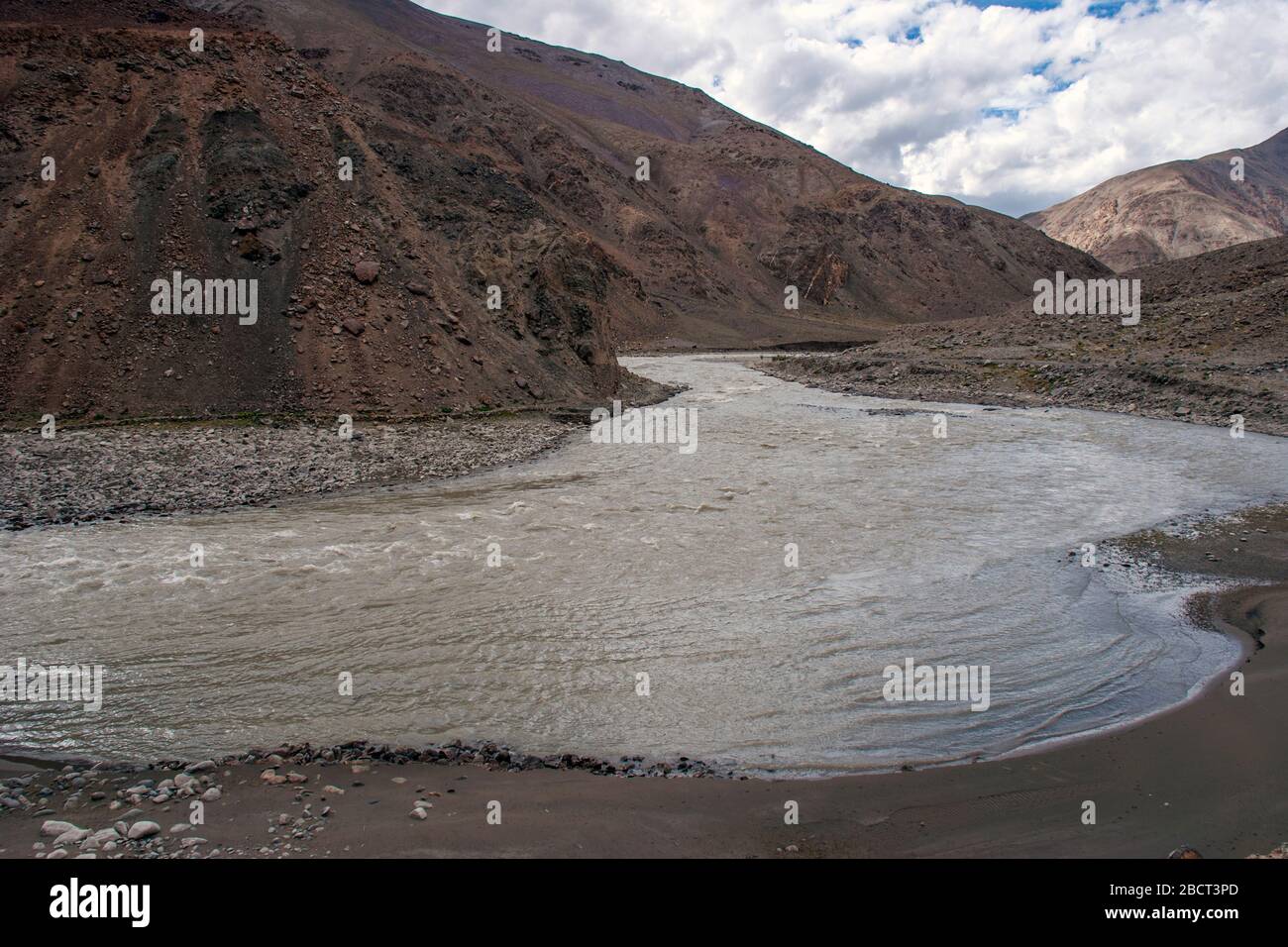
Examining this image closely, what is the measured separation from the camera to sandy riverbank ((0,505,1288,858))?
558cm

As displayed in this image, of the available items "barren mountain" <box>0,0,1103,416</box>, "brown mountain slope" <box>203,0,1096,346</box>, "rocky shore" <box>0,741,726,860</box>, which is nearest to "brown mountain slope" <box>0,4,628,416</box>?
"barren mountain" <box>0,0,1103,416</box>

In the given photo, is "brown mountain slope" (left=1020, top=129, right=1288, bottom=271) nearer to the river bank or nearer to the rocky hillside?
the rocky hillside

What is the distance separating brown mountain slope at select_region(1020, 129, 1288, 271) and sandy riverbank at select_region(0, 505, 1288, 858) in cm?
18198

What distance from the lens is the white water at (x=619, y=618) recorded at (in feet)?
25.2

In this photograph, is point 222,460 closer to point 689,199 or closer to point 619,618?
point 619,618

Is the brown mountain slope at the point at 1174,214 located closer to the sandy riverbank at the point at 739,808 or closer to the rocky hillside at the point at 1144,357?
the rocky hillside at the point at 1144,357

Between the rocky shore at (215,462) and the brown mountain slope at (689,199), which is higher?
the brown mountain slope at (689,199)

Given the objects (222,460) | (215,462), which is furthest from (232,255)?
(215,462)

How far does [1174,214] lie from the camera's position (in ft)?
551

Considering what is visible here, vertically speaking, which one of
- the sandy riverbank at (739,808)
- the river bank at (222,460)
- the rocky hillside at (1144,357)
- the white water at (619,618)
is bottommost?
the sandy riverbank at (739,808)

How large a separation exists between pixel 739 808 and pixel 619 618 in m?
4.54

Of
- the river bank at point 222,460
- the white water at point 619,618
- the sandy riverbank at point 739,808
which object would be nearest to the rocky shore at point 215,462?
the river bank at point 222,460

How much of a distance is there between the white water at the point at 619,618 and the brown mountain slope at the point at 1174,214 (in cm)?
17395
